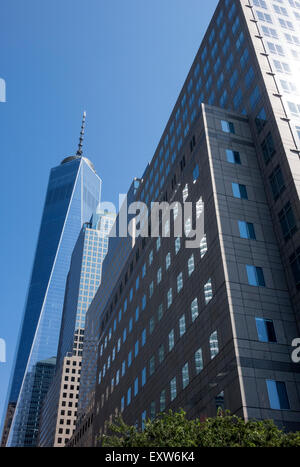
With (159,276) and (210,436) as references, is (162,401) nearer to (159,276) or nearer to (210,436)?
(159,276)

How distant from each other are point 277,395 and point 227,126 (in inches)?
1234

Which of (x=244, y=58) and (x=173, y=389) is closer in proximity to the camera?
(x=173, y=389)

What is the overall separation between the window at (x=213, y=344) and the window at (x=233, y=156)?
65.9 ft

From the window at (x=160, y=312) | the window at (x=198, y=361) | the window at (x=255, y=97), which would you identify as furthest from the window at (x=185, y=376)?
the window at (x=255, y=97)

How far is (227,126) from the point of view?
54.9 metres

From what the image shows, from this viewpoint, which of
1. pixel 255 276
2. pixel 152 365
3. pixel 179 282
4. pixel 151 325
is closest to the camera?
pixel 255 276

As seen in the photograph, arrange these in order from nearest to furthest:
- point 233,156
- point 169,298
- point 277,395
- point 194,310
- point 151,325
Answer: point 277,395, point 194,310, point 233,156, point 169,298, point 151,325

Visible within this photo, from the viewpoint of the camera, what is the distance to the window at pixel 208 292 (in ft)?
140

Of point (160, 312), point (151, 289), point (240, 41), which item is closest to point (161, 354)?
point (160, 312)

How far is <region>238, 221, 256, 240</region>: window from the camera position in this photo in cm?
4494

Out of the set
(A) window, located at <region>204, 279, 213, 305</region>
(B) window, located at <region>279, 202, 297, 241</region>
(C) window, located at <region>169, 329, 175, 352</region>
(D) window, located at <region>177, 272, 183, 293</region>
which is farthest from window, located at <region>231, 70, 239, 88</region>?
(C) window, located at <region>169, 329, 175, 352</region>

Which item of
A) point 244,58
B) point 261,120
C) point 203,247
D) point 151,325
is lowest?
point 151,325

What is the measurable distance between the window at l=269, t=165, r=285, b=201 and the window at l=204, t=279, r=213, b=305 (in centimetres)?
1118

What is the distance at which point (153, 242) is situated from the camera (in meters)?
66.6
